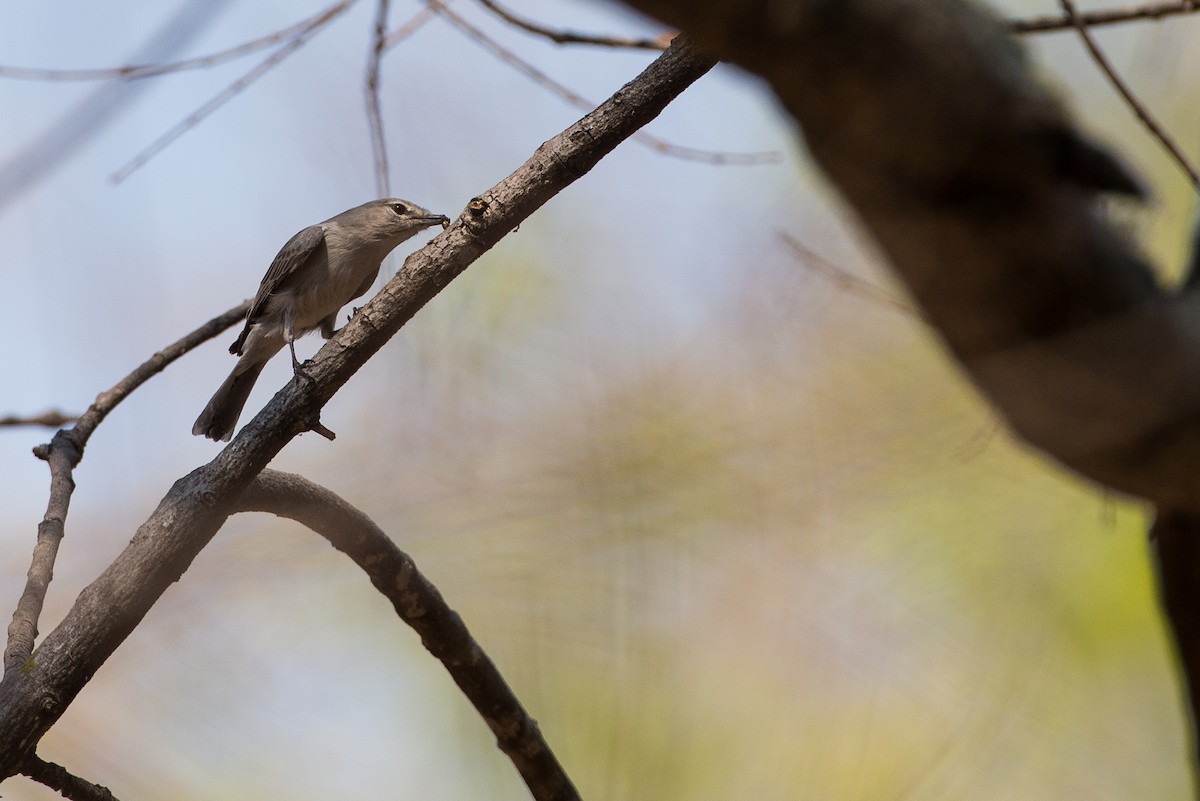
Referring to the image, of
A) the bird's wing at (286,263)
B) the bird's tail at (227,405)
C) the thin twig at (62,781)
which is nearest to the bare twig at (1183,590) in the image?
the thin twig at (62,781)

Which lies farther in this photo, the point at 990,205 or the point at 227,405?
the point at 227,405

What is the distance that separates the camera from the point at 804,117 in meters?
0.81

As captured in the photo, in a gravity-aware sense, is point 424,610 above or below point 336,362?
below

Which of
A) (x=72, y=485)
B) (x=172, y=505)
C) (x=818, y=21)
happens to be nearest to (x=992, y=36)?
(x=818, y=21)

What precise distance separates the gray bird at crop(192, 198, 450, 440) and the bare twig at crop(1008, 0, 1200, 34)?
6.81ft

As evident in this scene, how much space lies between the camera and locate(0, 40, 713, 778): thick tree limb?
5.54ft

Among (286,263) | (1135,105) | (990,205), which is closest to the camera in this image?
(990,205)

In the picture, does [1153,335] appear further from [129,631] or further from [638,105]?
[129,631]

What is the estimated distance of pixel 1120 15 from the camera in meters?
1.95

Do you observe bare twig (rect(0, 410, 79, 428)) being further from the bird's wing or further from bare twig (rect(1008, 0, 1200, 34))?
bare twig (rect(1008, 0, 1200, 34))

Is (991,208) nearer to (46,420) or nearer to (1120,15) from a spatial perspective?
(1120,15)

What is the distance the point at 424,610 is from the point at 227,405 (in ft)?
4.81

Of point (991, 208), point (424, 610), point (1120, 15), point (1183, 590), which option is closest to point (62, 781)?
point (424, 610)

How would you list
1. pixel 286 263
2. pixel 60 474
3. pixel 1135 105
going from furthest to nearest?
1. pixel 286 263
2. pixel 60 474
3. pixel 1135 105
